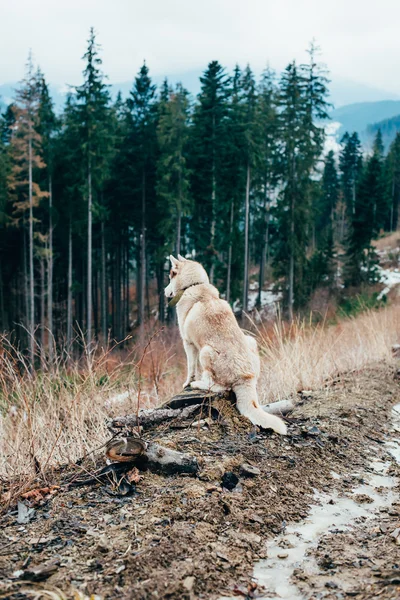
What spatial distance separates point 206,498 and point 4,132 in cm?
4277

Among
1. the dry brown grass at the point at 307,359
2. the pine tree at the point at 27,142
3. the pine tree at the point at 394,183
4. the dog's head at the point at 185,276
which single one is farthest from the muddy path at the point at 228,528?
the pine tree at the point at 394,183

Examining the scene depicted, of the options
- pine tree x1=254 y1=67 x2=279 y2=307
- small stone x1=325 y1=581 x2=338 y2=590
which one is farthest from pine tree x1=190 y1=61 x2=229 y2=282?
small stone x1=325 y1=581 x2=338 y2=590

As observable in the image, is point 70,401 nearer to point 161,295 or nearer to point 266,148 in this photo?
point 161,295

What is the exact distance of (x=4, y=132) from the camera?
132ft

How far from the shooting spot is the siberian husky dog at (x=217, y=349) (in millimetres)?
4836

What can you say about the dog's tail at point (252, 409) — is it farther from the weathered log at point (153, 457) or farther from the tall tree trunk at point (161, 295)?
the tall tree trunk at point (161, 295)

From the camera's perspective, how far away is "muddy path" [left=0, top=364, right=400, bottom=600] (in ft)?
8.05

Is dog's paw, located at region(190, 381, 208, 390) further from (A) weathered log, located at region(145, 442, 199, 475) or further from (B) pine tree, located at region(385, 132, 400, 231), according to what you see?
(B) pine tree, located at region(385, 132, 400, 231)

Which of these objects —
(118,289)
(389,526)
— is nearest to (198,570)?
(389,526)

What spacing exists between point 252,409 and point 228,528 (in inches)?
71.4

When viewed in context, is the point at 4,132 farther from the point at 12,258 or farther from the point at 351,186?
the point at 351,186

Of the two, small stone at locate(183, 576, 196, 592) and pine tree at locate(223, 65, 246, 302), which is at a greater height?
pine tree at locate(223, 65, 246, 302)

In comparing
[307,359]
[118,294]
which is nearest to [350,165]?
[118,294]

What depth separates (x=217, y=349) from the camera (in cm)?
505
